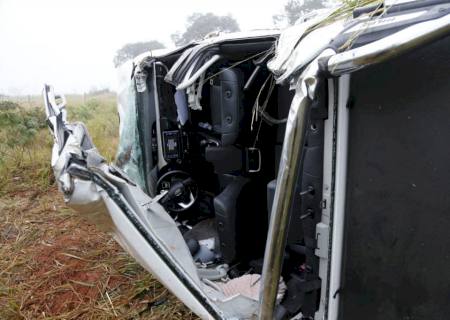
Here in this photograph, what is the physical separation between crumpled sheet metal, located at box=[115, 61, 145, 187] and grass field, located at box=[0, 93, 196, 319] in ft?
2.53

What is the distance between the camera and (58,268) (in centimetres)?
309

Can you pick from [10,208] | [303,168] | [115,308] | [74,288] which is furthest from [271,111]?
[10,208]

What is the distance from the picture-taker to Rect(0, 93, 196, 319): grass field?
8.57 feet

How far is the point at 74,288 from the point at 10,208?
84.1 inches

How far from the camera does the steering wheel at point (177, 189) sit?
3053 mm

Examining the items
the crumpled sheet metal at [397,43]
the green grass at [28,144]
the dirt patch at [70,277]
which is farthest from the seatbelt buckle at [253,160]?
the green grass at [28,144]

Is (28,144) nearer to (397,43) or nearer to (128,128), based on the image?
(128,128)

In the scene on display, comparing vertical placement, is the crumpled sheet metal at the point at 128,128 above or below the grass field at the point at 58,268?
above

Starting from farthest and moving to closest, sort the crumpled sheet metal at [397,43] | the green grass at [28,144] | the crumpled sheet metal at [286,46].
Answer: the green grass at [28,144] → the crumpled sheet metal at [286,46] → the crumpled sheet metal at [397,43]

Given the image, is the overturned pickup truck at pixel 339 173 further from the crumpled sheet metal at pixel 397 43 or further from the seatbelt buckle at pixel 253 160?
the seatbelt buckle at pixel 253 160

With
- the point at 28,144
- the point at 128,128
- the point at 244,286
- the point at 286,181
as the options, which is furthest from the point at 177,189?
the point at 28,144

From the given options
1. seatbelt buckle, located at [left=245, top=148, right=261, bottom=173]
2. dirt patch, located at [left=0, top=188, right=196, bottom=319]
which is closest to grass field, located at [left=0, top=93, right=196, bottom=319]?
dirt patch, located at [left=0, top=188, right=196, bottom=319]

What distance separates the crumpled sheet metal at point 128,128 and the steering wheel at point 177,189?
0.57 feet

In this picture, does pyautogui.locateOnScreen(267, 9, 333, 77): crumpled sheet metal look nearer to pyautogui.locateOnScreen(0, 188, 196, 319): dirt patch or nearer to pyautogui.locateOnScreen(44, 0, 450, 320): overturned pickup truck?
pyautogui.locateOnScreen(44, 0, 450, 320): overturned pickup truck
